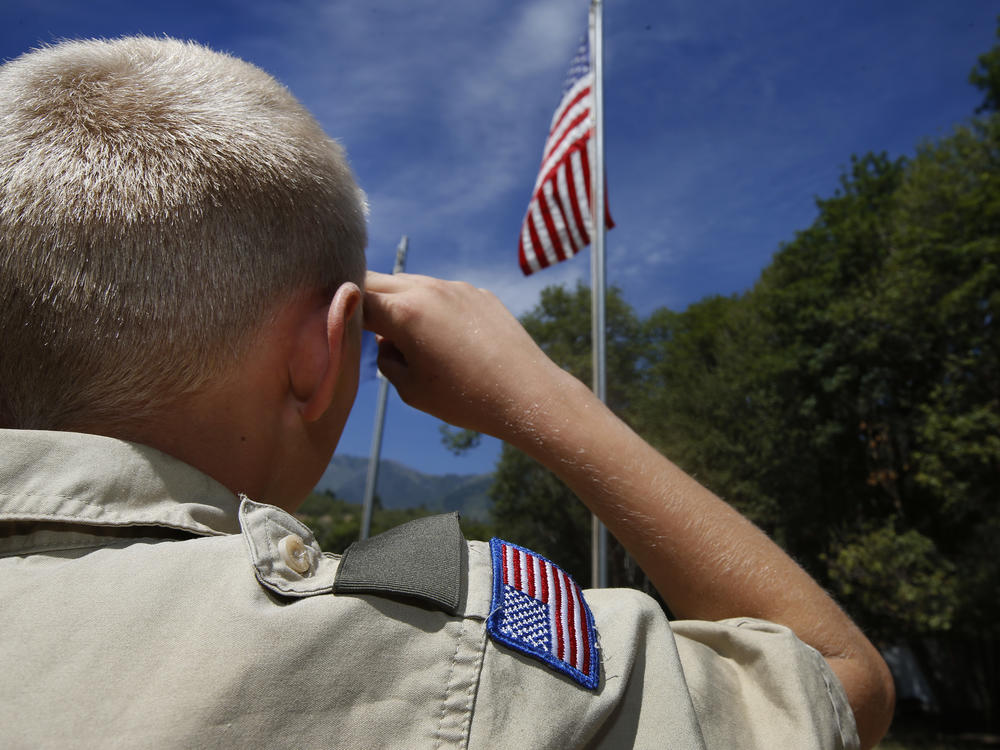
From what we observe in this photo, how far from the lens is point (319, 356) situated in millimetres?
967

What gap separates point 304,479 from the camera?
3.49 feet

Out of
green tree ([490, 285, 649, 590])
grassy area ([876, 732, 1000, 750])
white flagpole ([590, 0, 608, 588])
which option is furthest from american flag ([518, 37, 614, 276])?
green tree ([490, 285, 649, 590])

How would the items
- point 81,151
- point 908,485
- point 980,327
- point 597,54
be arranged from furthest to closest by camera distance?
point 908,485, point 980,327, point 597,54, point 81,151

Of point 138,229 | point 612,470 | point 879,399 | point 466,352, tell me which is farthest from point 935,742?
point 138,229

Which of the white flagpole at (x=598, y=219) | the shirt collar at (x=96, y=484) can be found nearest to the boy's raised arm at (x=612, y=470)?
the shirt collar at (x=96, y=484)

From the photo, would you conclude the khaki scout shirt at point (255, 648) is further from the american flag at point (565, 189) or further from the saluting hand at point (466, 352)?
the american flag at point (565, 189)

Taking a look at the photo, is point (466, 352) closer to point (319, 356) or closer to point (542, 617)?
point (319, 356)

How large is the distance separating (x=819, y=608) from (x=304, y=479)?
84 centimetres

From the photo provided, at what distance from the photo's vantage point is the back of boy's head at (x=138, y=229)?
851mm

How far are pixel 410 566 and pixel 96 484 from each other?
384mm

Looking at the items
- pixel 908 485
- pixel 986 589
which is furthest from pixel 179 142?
pixel 908 485

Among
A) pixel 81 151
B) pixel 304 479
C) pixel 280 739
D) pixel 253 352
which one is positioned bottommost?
pixel 280 739

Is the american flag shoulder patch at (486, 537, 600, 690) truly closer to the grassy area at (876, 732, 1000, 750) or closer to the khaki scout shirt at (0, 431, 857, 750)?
the khaki scout shirt at (0, 431, 857, 750)

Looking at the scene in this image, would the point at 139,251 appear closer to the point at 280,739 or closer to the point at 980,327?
the point at 280,739
